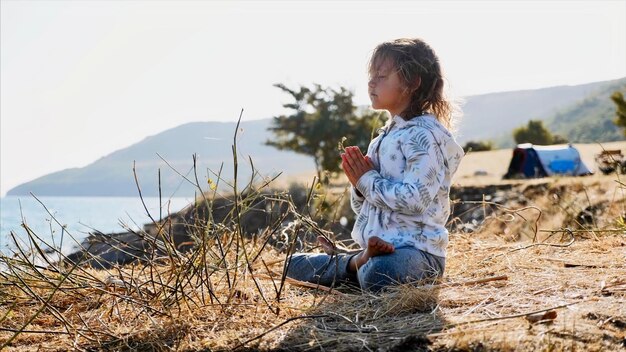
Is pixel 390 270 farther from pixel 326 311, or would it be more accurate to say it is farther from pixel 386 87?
pixel 386 87

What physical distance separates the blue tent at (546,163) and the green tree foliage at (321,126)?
685 centimetres

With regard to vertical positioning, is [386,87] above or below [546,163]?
above

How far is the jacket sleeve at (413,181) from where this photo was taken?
3.38m

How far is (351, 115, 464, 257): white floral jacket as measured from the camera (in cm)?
340

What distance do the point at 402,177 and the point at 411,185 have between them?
153 millimetres

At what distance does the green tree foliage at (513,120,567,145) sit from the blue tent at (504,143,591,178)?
27.9m

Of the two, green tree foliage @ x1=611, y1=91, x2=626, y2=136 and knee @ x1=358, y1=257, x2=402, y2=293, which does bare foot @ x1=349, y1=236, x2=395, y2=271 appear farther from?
green tree foliage @ x1=611, y1=91, x2=626, y2=136

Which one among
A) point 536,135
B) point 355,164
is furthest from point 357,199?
point 536,135

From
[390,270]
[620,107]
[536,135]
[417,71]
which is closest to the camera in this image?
[390,270]

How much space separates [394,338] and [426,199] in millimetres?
1150

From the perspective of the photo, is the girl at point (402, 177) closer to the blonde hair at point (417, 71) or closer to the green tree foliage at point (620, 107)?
the blonde hair at point (417, 71)

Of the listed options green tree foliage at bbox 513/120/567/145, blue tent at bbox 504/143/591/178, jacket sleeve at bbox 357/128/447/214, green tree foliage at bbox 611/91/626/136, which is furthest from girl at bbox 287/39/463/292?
green tree foliage at bbox 513/120/567/145

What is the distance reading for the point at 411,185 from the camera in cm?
338

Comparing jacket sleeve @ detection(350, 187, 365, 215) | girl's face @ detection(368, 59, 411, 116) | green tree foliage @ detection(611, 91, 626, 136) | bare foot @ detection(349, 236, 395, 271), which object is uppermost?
girl's face @ detection(368, 59, 411, 116)
